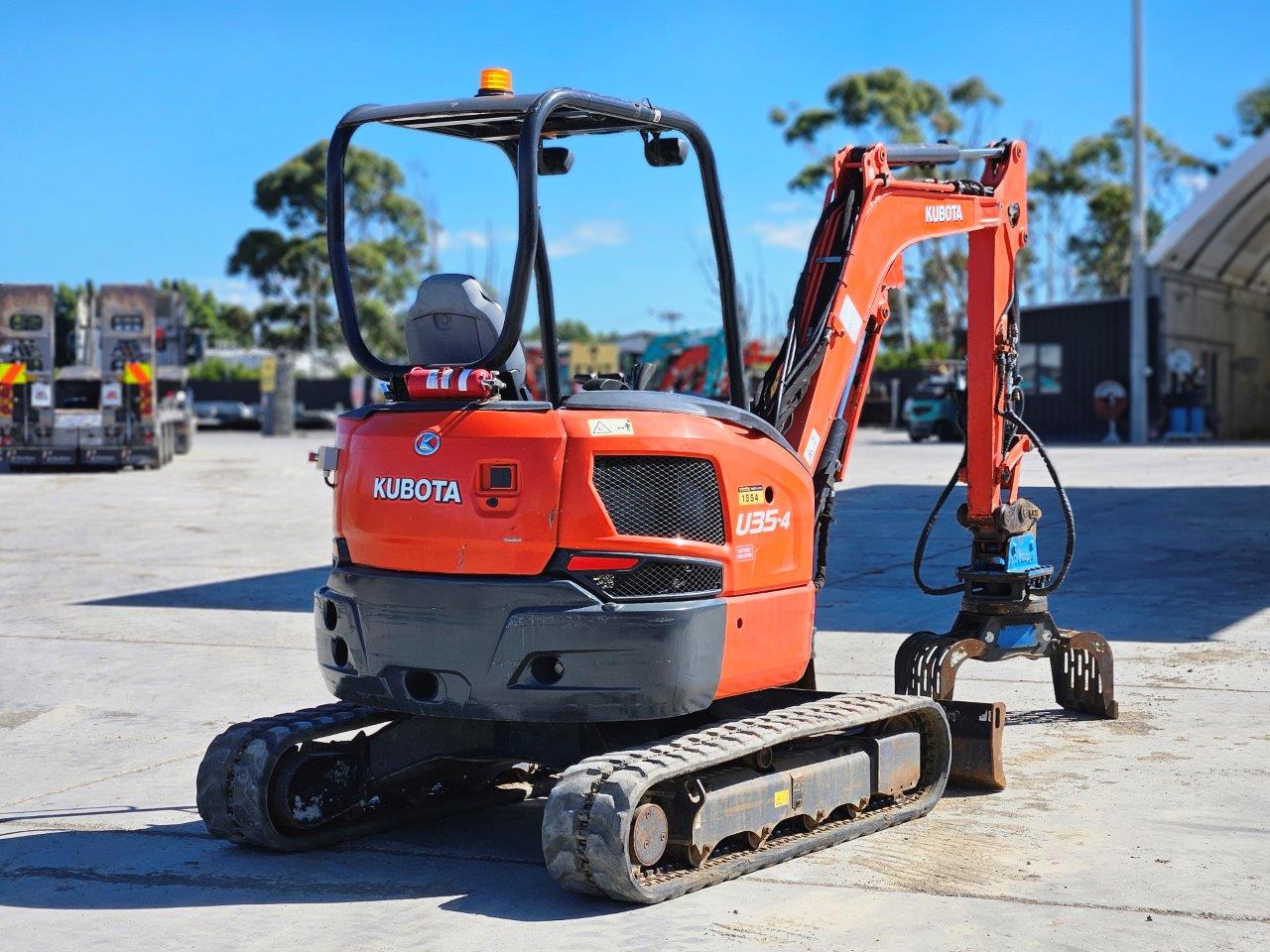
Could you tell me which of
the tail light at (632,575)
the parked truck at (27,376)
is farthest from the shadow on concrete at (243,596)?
the parked truck at (27,376)

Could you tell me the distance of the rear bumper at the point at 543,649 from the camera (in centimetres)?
576

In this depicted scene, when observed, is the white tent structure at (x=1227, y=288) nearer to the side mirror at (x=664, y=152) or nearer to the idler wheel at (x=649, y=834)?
the side mirror at (x=664, y=152)

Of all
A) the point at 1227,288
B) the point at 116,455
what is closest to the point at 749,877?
the point at 116,455

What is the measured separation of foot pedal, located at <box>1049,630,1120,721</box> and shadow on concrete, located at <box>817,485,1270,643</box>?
8.14 ft

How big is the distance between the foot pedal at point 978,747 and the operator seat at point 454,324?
2.58 metres

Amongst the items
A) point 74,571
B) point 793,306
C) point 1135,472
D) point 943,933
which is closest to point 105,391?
point 74,571

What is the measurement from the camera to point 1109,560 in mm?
14492

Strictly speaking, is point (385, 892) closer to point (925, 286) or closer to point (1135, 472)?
point (1135, 472)

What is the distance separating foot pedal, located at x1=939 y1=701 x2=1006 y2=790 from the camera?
23.3 ft

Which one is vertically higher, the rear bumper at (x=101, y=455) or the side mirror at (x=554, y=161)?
the side mirror at (x=554, y=161)

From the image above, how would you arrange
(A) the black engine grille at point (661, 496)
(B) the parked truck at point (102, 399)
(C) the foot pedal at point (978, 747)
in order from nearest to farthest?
(A) the black engine grille at point (661, 496), (C) the foot pedal at point (978, 747), (B) the parked truck at point (102, 399)

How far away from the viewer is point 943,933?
17.0 feet

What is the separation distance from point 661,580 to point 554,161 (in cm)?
192

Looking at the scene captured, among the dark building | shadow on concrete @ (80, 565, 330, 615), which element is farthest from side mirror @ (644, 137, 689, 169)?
the dark building
